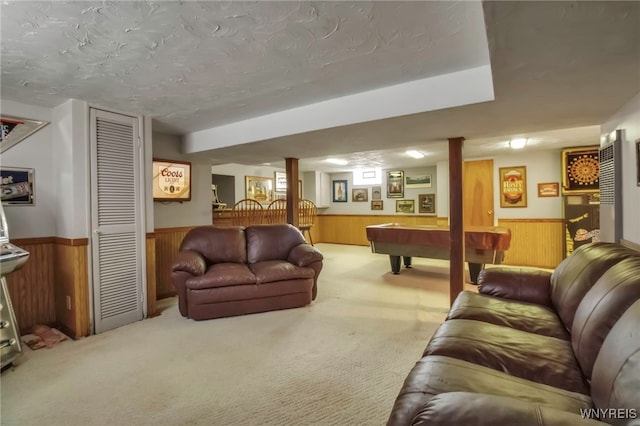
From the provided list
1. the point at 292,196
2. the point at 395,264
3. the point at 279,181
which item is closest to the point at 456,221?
the point at 395,264

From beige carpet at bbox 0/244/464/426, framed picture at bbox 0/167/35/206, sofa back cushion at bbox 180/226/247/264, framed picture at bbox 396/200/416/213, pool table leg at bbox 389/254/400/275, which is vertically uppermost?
framed picture at bbox 0/167/35/206

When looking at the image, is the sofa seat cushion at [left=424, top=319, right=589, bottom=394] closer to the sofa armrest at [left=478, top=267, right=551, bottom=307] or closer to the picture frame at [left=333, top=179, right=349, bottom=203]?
the sofa armrest at [left=478, top=267, right=551, bottom=307]

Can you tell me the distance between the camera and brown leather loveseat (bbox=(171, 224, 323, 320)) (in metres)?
3.26

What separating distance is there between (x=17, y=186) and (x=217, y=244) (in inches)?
76.4

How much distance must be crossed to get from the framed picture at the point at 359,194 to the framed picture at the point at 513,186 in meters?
3.57

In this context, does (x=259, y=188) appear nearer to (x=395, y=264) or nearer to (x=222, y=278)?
(x=395, y=264)

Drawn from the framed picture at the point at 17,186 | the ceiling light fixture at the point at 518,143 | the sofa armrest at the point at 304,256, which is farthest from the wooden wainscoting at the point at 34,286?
the ceiling light fixture at the point at 518,143

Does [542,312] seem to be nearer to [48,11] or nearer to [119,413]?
[119,413]

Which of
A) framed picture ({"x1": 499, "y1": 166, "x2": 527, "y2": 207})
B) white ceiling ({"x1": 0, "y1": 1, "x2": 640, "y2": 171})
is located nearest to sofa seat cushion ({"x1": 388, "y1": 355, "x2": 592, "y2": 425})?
white ceiling ({"x1": 0, "y1": 1, "x2": 640, "y2": 171})

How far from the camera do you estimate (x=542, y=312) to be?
196 centimetres

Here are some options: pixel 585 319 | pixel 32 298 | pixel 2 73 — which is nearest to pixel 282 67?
pixel 2 73

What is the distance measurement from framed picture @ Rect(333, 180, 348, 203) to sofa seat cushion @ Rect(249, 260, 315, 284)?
18.7ft

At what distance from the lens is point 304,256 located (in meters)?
3.78

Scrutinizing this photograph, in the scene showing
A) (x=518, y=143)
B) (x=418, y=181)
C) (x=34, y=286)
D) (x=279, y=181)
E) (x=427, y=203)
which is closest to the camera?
(x=34, y=286)
